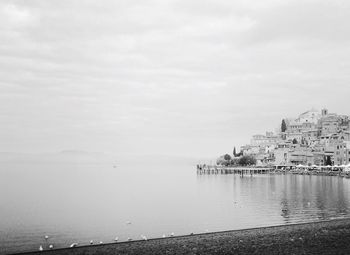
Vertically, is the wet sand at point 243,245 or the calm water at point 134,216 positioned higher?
the wet sand at point 243,245

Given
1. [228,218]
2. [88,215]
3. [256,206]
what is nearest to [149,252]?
[228,218]

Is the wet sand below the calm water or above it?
above

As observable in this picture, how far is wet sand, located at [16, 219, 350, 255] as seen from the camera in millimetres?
21844

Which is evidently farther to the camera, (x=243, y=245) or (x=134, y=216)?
(x=134, y=216)

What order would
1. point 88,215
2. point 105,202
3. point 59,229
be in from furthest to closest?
1. point 105,202
2. point 88,215
3. point 59,229

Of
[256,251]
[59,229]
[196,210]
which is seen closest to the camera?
[256,251]

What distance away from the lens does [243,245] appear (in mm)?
23172

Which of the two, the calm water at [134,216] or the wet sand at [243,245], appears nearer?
the wet sand at [243,245]

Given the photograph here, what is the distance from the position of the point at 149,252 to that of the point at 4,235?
56.6 ft

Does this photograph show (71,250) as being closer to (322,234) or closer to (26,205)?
(322,234)

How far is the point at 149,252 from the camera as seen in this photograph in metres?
22.0

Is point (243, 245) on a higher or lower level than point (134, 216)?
higher

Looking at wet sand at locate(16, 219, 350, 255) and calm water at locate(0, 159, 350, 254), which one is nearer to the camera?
wet sand at locate(16, 219, 350, 255)

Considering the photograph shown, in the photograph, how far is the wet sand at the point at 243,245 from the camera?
21844 millimetres
